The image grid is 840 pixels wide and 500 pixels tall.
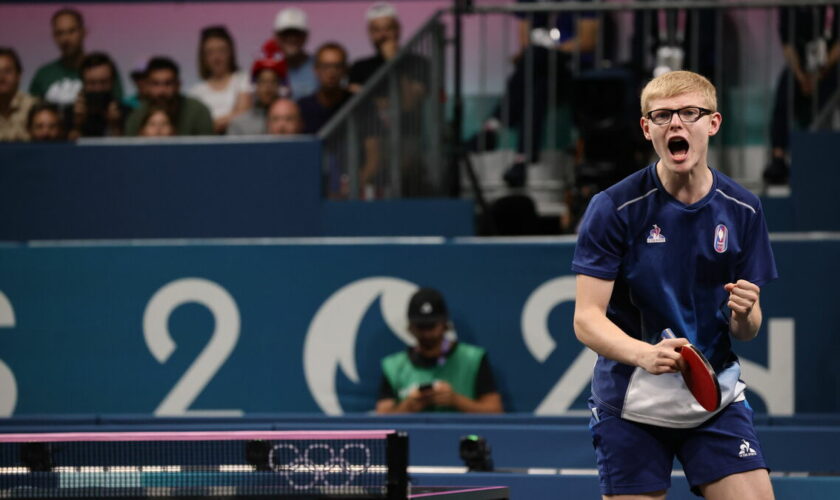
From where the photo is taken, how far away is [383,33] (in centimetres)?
880

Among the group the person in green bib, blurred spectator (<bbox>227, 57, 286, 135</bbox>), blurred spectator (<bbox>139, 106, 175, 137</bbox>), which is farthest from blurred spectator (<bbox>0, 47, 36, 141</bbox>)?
the person in green bib

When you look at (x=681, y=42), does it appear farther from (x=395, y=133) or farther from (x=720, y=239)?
(x=720, y=239)

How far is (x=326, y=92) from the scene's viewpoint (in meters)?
8.52

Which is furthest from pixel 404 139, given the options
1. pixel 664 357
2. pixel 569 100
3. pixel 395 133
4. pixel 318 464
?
pixel 664 357

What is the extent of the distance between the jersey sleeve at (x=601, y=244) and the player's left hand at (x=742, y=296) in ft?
1.13

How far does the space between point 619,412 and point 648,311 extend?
1.03 feet

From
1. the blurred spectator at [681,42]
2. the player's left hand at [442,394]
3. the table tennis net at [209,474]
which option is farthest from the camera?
the blurred spectator at [681,42]

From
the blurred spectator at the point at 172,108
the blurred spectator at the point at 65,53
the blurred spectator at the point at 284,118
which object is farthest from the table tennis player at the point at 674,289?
the blurred spectator at the point at 65,53

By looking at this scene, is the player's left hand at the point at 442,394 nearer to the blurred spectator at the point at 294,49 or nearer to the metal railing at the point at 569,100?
the metal railing at the point at 569,100

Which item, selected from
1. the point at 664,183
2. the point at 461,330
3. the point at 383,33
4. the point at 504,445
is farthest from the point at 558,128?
the point at 664,183

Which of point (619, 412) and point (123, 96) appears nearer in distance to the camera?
point (619, 412)

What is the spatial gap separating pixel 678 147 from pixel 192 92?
21.5 ft

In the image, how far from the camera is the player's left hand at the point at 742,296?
11.2ft

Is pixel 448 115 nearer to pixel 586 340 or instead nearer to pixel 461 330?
pixel 461 330
